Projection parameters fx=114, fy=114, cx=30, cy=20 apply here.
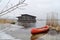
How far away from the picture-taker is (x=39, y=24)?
7.58 ft

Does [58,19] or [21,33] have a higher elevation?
[58,19]

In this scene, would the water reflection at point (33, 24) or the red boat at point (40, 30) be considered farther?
the red boat at point (40, 30)

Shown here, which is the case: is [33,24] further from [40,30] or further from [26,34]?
[26,34]

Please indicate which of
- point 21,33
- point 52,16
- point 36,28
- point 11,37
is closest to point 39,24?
point 36,28

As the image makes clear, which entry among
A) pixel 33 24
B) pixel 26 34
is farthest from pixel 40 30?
pixel 26 34

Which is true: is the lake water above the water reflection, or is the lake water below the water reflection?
below

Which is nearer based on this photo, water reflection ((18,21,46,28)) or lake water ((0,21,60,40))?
water reflection ((18,21,46,28))

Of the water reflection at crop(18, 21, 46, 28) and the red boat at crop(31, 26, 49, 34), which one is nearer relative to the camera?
the water reflection at crop(18, 21, 46, 28)

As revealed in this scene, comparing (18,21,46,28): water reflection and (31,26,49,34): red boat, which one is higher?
(18,21,46,28): water reflection

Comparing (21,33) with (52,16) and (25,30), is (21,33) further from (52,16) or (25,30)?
(52,16)

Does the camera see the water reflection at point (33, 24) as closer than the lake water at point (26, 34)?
Yes

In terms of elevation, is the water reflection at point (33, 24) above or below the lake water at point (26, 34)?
above

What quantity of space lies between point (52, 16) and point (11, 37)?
1.01m

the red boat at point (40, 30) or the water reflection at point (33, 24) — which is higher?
the water reflection at point (33, 24)
